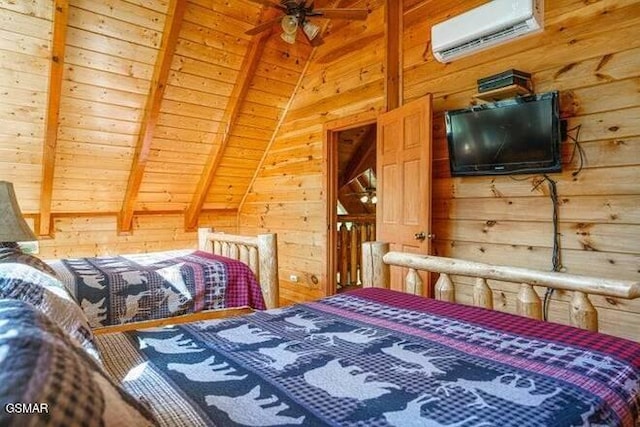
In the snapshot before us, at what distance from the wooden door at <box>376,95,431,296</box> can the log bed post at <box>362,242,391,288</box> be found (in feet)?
2.61

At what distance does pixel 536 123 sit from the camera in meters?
2.60

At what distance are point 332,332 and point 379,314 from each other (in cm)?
28

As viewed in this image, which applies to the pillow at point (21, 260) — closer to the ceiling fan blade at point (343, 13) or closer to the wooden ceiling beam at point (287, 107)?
the ceiling fan blade at point (343, 13)

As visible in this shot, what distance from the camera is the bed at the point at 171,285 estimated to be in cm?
253

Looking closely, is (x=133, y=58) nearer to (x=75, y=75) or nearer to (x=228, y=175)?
(x=75, y=75)

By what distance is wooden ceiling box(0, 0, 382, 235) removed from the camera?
353cm

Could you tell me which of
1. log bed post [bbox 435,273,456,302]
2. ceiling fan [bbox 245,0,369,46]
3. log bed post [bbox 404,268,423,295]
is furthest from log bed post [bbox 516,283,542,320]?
ceiling fan [bbox 245,0,369,46]

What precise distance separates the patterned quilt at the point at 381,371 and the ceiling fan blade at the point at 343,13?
7.69 ft

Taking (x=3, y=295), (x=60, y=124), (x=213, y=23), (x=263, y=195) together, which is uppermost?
(x=213, y=23)

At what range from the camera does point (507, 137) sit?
2.75 m

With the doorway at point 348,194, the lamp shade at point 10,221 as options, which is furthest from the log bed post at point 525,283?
the doorway at point 348,194

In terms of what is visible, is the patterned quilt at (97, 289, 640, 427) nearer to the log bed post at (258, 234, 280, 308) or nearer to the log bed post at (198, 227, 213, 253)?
the log bed post at (258, 234, 280, 308)

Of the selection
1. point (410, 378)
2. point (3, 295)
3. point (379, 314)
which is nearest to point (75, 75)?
point (3, 295)

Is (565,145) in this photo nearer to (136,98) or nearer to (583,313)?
(583,313)
